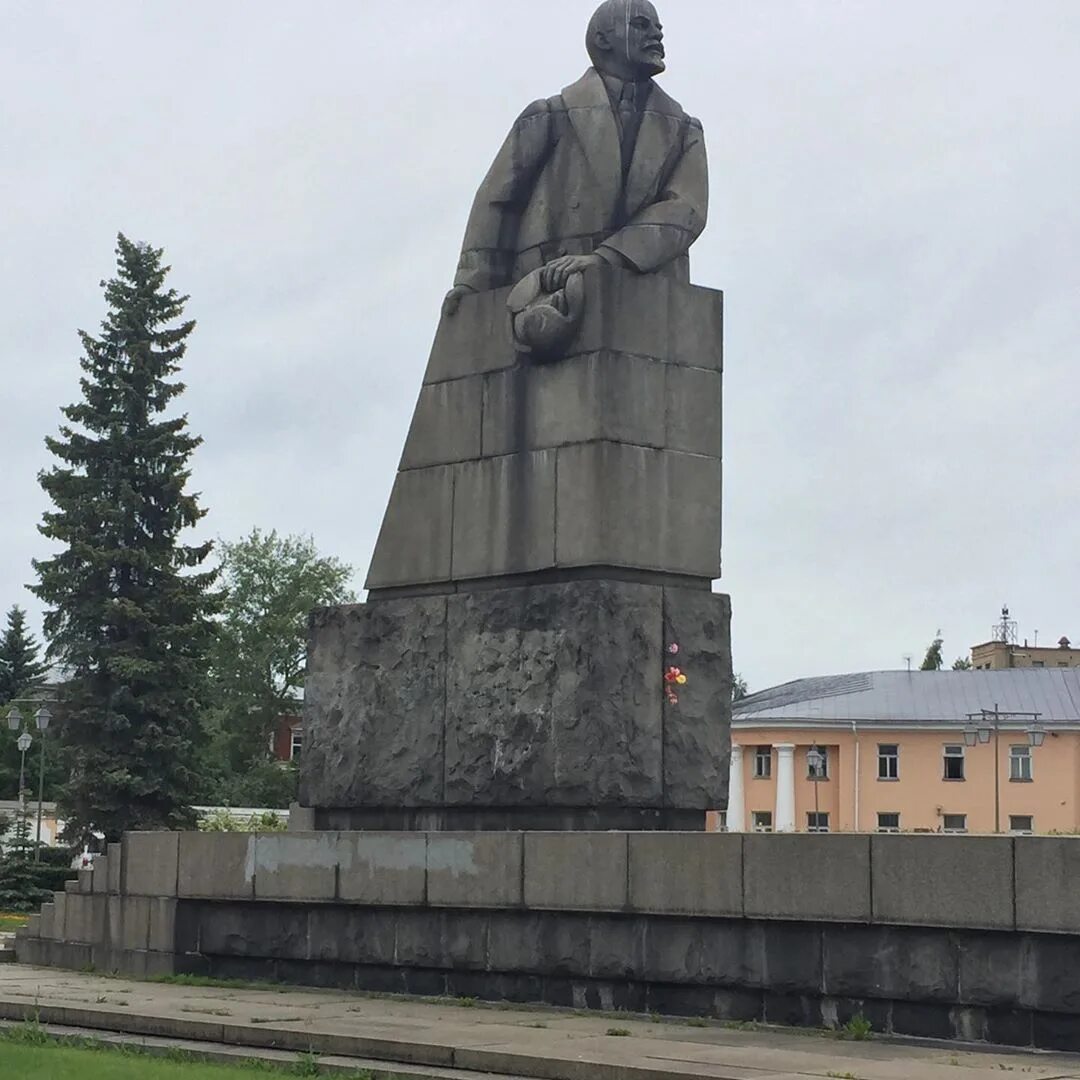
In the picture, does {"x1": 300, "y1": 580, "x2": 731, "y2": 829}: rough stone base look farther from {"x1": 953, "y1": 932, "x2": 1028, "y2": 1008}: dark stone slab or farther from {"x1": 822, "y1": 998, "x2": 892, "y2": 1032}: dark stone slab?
{"x1": 953, "y1": 932, "x2": 1028, "y2": 1008}: dark stone slab

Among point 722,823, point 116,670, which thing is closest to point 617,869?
point 116,670

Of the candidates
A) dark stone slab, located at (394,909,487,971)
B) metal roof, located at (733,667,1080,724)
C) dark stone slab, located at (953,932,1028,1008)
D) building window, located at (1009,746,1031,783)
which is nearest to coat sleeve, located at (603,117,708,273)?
dark stone slab, located at (394,909,487,971)

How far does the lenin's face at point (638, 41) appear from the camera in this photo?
46.9 feet

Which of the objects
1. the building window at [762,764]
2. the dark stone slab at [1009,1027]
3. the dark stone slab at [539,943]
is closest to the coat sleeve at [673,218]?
the dark stone slab at [539,943]

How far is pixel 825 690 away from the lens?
5581cm

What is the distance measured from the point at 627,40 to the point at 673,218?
1.39 meters

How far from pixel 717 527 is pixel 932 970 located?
420cm

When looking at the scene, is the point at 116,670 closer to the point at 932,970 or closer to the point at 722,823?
the point at 722,823

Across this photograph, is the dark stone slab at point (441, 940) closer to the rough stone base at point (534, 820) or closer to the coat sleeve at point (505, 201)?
the rough stone base at point (534, 820)

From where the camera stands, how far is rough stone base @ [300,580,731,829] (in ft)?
42.9

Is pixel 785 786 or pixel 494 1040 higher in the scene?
pixel 785 786

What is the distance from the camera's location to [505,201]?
577 inches

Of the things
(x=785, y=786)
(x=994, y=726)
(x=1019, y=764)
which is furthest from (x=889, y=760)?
(x=994, y=726)

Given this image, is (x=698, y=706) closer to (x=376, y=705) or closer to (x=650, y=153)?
(x=376, y=705)
